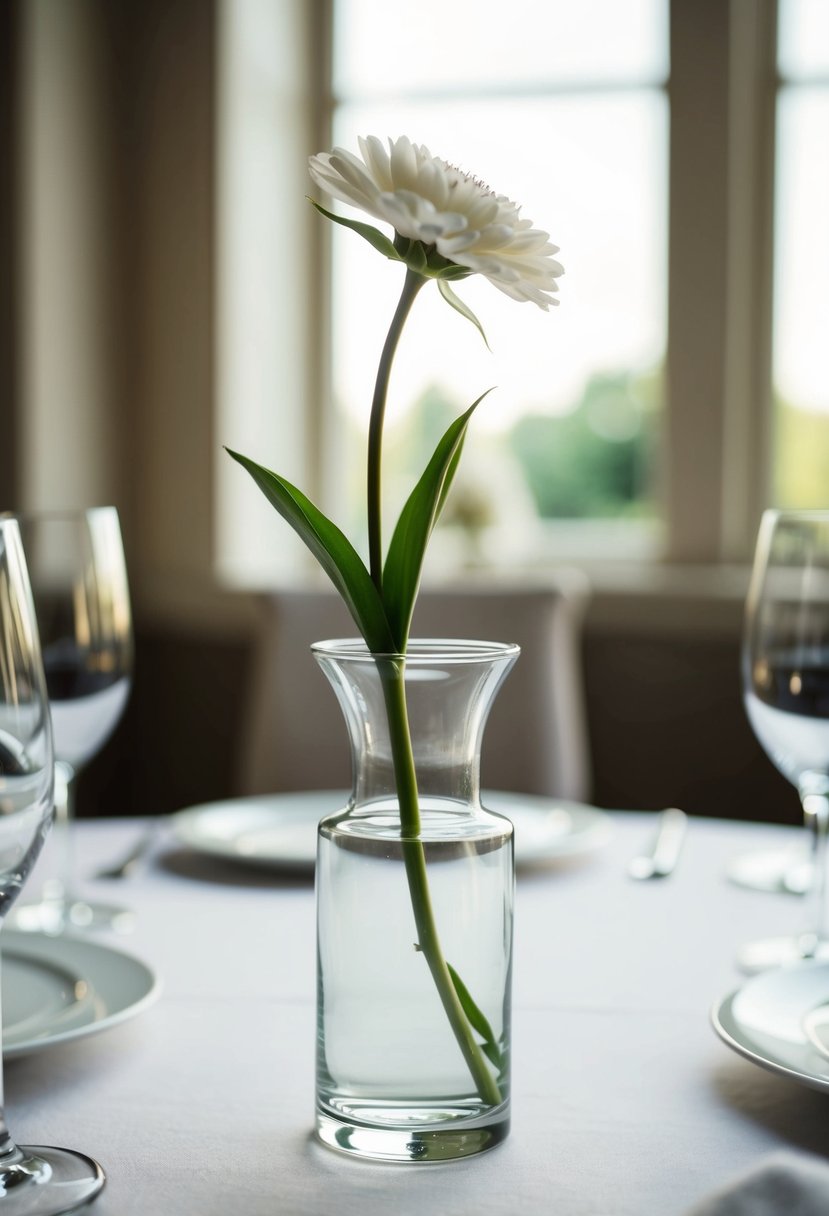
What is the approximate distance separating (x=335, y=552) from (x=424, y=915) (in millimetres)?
143

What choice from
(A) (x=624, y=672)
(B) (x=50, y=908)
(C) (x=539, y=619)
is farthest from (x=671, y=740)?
→ (B) (x=50, y=908)

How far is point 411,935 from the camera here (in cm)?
51

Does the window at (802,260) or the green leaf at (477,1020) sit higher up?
the window at (802,260)

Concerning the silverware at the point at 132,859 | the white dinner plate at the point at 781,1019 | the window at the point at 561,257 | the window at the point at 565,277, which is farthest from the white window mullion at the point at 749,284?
the white dinner plate at the point at 781,1019

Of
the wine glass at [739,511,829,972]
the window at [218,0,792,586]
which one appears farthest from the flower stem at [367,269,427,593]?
the window at [218,0,792,586]

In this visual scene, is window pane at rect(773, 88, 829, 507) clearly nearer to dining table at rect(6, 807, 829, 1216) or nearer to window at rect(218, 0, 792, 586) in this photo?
window at rect(218, 0, 792, 586)

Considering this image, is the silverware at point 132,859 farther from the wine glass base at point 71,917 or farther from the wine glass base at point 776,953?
the wine glass base at point 776,953

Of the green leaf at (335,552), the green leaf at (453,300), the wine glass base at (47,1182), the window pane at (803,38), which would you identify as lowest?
the wine glass base at (47,1182)

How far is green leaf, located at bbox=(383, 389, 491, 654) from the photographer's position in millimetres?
506

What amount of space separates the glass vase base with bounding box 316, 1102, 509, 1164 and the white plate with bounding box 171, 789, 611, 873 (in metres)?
0.42

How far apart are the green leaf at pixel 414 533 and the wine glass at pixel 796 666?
37cm

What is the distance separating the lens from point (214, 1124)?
1.78 ft

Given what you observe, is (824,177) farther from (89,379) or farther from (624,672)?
(89,379)

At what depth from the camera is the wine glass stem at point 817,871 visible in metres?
0.78
